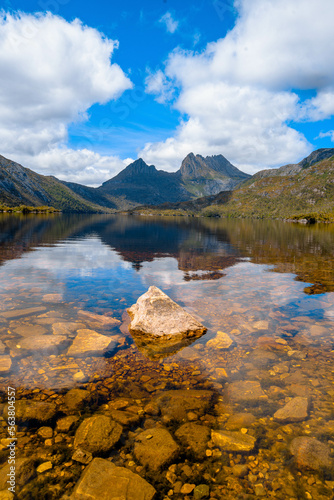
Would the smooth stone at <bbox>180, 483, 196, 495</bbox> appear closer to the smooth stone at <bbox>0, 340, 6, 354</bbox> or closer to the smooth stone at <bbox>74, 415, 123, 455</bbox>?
the smooth stone at <bbox>74, 415, 123, 455</bbox>

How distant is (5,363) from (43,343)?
1.93 meters

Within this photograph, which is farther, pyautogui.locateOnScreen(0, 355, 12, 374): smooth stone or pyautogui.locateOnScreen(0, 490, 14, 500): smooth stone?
pyautogui.locateOnScreen(0, 355, 12, 374): smooth stone

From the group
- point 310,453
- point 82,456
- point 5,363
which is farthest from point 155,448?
point 5,363

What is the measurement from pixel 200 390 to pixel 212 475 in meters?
3.28

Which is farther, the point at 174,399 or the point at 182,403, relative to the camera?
the point at 174,399

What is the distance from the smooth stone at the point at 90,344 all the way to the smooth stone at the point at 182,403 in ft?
14.1

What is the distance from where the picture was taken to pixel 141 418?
8227mm

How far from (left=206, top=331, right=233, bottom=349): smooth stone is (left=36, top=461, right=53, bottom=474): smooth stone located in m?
8.53

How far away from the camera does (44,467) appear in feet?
21.0

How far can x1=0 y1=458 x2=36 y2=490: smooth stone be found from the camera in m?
5.96

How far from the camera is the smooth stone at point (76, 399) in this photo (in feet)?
27.9

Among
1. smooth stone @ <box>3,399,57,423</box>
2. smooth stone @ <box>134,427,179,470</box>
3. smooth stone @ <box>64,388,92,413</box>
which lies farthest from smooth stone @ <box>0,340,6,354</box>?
smooth stone @ <box>134,427,179,470</box>

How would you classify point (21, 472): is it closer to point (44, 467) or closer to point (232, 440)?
point (44, 467)

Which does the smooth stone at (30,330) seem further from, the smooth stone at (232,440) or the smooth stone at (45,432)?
the smooth stone at (232,440)
